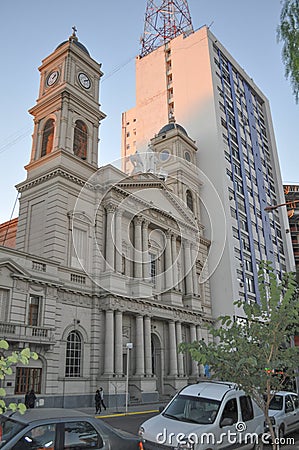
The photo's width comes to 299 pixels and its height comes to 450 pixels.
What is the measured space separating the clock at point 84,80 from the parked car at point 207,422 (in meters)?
29.2

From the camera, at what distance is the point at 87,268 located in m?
28.3

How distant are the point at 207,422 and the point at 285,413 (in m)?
6.11

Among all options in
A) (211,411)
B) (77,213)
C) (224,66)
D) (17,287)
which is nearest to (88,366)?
(17,287)

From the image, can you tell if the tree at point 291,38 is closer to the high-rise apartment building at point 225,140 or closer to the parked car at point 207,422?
the parked car at point 207,422

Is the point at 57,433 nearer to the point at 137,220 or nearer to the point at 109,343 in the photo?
the point at 109,343

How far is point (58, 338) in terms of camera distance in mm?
24781

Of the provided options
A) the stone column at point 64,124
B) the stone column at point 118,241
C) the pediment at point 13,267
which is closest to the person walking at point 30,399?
the pediment at point 13,267

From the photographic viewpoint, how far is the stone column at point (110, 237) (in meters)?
29.5

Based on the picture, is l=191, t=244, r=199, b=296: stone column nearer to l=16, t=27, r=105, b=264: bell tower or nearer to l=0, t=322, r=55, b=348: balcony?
l=16, t=27, r=105, b=264: bell tower

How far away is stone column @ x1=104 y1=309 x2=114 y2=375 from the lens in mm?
26469

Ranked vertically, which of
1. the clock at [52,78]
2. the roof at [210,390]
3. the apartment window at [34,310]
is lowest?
the roof at [210,390]

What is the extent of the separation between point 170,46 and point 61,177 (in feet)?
134

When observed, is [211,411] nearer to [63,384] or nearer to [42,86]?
[63,384]

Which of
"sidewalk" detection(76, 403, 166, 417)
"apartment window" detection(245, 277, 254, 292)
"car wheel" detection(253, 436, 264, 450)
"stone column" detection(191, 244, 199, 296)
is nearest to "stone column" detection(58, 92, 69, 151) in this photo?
"stone column" detection(191, 244, 199, 296)
